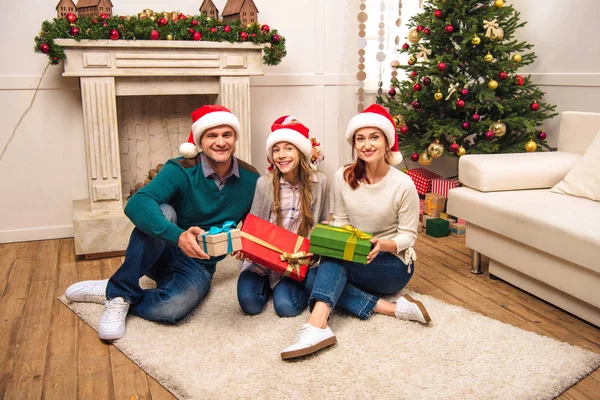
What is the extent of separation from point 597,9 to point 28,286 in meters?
3.55

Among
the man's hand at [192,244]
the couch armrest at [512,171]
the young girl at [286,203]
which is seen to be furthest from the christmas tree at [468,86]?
the man's hand at [192,244]

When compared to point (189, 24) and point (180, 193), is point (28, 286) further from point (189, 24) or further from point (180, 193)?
point (189, 24)

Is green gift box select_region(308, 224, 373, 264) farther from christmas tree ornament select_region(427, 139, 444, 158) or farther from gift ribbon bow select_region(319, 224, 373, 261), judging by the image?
christmas tree ornament select_region(427, 139, 444, 158)

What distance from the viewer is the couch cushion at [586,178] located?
2.55 m

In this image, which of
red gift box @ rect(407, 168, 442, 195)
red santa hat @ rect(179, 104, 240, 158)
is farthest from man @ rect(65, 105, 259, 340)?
red gift box @ rect(407, 168, 442, 195)

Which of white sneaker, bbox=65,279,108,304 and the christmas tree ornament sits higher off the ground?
the christmas tree ornament

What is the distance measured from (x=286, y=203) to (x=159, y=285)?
639mm

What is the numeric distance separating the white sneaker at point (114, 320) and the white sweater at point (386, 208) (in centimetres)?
92

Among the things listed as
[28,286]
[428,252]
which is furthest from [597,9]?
[28,286]

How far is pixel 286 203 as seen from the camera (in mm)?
2402

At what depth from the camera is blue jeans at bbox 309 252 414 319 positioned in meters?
2.16

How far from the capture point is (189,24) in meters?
3.20

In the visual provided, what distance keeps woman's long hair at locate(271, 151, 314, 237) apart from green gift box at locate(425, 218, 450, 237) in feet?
4.44

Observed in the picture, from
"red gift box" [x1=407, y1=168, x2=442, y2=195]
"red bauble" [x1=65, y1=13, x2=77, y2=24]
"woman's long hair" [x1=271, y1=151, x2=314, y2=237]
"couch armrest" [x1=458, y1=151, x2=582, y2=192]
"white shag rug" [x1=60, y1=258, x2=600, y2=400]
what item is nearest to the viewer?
"white shag rug" [x1=60, y1=258, x2=600, y2=400]
